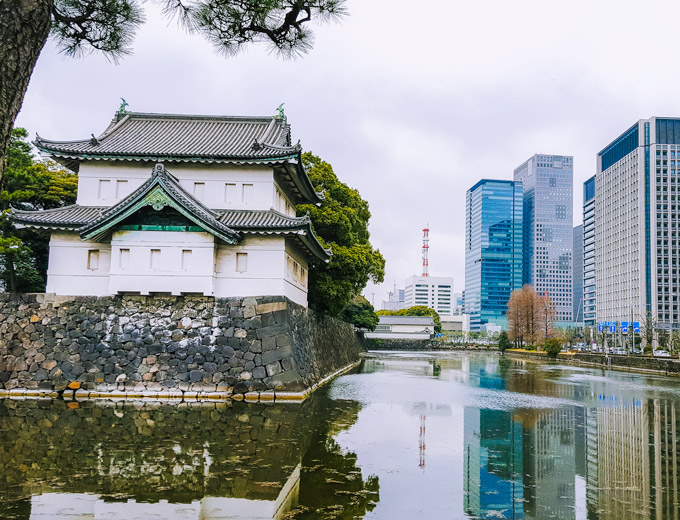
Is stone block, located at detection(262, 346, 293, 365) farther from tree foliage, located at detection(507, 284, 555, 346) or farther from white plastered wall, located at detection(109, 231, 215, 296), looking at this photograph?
tree foliage, located at detection(507, 284, 555, 346)

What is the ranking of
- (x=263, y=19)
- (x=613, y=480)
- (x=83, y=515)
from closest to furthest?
(x=263, y=19) → (x=83, y=515) → (x=613, y=480)

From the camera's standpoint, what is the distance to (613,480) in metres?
9.09

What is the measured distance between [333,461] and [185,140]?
16.5 metres

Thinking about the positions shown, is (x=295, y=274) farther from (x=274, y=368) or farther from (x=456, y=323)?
(x=456, y=323)

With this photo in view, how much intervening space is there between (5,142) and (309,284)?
23793mm

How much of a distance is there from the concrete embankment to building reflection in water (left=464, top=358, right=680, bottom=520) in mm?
21955

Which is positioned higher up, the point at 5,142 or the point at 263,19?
the point at 263,19

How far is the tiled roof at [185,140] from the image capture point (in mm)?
20156

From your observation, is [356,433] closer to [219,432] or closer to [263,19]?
[219,432]

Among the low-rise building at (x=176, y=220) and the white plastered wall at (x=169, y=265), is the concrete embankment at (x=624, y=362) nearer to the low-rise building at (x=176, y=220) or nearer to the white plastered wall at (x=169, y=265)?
the low-rise building at (x=176, y=220)

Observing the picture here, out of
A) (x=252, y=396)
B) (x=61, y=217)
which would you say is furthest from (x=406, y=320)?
(x=61, y=217)

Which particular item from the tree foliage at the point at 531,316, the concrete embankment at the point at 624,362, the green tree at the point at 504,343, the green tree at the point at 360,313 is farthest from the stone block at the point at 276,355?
the green tree at the point at 504,343

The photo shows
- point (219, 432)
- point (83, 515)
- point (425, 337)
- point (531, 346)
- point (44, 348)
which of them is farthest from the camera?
point (425, 337)

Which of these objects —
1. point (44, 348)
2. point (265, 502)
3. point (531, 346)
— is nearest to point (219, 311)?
point (44, 348)
